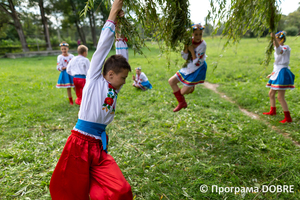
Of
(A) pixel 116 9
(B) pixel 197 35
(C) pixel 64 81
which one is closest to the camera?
(A) pixel 116 9

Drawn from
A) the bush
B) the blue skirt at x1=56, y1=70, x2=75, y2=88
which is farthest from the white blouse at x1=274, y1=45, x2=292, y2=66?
the bush

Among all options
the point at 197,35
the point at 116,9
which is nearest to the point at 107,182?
the point at 116,9

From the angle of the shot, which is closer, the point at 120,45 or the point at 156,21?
the point at 120,45

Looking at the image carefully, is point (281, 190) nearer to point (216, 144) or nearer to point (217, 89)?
point (216, 144)

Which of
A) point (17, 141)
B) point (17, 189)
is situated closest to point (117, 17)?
point (17, 189)

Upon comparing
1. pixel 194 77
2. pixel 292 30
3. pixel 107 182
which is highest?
pixel 292 30

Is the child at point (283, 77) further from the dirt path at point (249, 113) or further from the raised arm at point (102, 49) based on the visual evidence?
the raised arm at point (102, 49)

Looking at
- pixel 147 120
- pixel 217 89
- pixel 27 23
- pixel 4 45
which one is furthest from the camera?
pixel 27 23

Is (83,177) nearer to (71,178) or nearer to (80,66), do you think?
(71,178)

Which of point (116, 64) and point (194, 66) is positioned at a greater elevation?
point (116, 64)

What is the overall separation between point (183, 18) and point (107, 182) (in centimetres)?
287

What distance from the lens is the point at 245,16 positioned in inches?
129

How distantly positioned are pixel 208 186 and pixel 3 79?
→ 12.6 meters

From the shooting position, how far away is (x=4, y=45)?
1082 inches
